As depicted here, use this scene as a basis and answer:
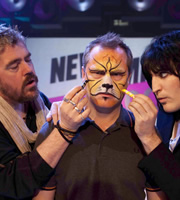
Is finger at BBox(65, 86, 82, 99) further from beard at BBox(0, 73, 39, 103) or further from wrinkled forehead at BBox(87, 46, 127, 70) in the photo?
beard at BBox(0, 73, 39, 103)

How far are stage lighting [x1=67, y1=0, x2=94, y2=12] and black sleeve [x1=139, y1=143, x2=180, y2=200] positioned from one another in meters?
2.66

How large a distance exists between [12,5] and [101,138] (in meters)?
2.73

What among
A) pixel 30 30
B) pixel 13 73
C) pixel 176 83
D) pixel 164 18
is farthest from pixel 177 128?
pixel 30 30

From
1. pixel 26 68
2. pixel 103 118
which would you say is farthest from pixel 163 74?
pixel 26 68

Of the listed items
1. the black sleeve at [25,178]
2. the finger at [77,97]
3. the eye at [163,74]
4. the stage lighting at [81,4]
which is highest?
the stage lighting at [81,4]

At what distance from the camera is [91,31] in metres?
3.56

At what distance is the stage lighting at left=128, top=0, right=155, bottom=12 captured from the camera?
11.2 ft

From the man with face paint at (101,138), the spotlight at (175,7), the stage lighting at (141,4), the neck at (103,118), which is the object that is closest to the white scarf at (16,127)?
the man with face paint at (101,138)

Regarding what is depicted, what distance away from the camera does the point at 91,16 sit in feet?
11.6

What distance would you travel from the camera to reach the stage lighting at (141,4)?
11.2 ft

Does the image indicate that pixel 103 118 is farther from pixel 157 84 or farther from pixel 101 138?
pixel 157 84

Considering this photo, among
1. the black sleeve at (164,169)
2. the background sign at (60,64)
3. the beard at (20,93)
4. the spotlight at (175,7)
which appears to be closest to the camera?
the black sleeve at (164,169)

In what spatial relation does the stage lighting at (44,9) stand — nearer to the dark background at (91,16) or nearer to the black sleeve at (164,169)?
the dark background at (91,16)

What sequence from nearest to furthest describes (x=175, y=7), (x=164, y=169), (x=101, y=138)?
(x=164, y=169) → (x=101, y=138) → (x=175, y=7)
